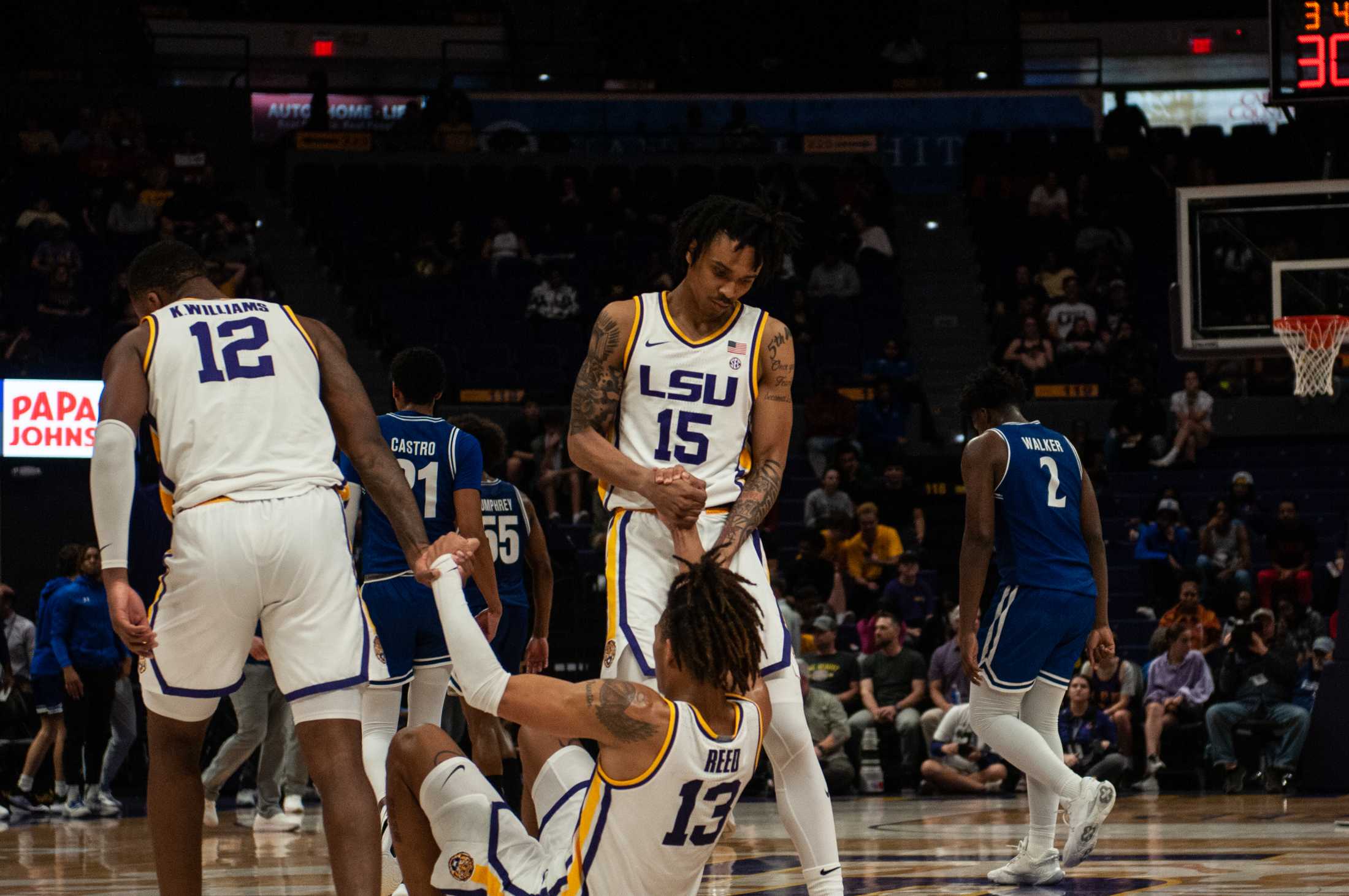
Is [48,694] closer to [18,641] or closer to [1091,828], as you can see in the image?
[18,641]

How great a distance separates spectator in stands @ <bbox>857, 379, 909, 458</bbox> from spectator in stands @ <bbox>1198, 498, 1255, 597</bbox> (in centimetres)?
376

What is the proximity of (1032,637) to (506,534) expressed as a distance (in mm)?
2647

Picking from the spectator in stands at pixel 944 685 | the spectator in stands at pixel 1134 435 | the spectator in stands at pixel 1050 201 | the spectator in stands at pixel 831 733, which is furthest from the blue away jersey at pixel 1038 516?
the spectator in stands at pixel 1050 201

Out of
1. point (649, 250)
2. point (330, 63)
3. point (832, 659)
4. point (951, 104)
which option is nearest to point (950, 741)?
point (832, 659)

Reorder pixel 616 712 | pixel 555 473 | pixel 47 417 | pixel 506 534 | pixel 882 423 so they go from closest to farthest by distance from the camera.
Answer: pixel 616 712, pixel 506 534, pixel 47 417, pixel 555 473, pixel 882 423

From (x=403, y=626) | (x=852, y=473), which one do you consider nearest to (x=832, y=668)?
(x=852, y=473)

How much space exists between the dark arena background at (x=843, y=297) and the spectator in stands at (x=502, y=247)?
0.07 meters

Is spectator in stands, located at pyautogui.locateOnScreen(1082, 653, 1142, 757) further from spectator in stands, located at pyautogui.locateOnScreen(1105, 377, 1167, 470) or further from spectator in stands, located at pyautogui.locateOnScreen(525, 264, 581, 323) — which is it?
spectator in stands, located at pyautogui.locateOnScreen(525, 264, 581, 323)

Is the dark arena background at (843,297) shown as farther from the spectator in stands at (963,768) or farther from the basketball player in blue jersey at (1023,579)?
the basketball player in blue jersey at (1023,579)

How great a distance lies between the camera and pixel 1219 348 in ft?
42.2

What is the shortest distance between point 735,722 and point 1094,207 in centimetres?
2143

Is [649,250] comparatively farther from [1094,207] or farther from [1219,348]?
[1219,348]

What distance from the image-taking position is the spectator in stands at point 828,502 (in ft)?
56.5

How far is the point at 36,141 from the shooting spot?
23.2m
